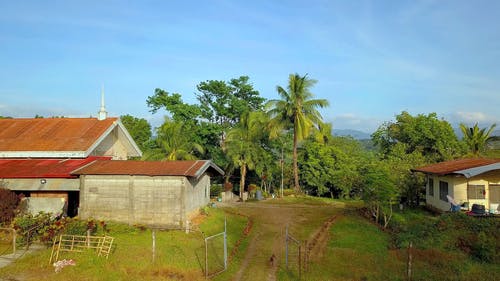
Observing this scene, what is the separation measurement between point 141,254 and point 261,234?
7.20 m

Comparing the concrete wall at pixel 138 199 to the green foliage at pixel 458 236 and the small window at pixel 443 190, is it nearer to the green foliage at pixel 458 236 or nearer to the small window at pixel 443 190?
the green foliage at pixel 458 236

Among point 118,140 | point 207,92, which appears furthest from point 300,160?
point 118,140

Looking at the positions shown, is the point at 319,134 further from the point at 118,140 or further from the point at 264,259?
the point at 264,259

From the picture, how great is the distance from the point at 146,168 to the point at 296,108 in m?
20.5

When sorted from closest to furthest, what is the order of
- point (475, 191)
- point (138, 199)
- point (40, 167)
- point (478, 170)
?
point (138, 199) < point (40, 167) < point (478, 170) < point (475, 191)

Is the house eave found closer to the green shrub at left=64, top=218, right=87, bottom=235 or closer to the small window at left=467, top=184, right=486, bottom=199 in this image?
the green shrub at left=64, top=218, right=87, bottom=235

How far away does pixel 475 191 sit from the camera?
24281mm

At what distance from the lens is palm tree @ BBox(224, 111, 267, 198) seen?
35.1 m

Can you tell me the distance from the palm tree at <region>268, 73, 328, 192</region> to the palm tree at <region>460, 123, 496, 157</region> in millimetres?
15055

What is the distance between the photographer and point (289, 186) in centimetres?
4772

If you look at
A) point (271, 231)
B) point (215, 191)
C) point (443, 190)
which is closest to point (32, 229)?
point (271, 231)

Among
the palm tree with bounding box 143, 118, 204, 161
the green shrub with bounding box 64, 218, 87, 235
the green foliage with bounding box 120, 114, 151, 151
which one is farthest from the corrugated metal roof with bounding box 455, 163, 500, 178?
the green foliage with bounding box 120, 114, 151, 151

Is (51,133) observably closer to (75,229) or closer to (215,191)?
(75,229)

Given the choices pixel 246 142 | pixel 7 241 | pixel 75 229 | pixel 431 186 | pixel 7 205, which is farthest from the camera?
pixel 246 142
